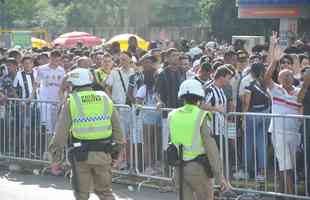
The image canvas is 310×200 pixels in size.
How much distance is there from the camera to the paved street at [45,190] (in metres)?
11.3

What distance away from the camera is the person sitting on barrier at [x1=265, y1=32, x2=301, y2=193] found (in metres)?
10.3

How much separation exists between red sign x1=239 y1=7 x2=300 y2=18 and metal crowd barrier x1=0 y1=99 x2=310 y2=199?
22.5m

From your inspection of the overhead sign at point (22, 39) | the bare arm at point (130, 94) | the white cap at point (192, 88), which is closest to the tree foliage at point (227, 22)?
the overhead sign at point (22, 39)

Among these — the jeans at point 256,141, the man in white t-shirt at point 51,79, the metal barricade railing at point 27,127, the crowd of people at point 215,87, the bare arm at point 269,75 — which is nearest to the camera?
the crowd of people at point 215,87

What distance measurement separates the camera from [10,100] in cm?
1369

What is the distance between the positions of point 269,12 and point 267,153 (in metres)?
24.2

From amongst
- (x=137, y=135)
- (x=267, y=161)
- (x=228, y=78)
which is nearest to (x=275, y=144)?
(x=267, y=161)

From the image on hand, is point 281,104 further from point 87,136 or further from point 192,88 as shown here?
point 87,136

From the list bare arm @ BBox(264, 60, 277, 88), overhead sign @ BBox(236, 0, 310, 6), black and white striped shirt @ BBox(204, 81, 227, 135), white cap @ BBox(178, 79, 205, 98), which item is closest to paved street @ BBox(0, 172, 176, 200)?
black and white striped shirt @ BBox(204, 81, 227, 135)

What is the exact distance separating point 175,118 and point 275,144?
2.92 metres

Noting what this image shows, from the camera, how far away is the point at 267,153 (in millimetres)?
10602

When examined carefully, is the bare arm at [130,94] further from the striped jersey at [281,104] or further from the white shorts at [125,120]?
the striped jersey at [281,104]

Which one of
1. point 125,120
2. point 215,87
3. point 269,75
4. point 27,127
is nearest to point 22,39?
point 27,127

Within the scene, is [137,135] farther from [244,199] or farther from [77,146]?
[77,146]
